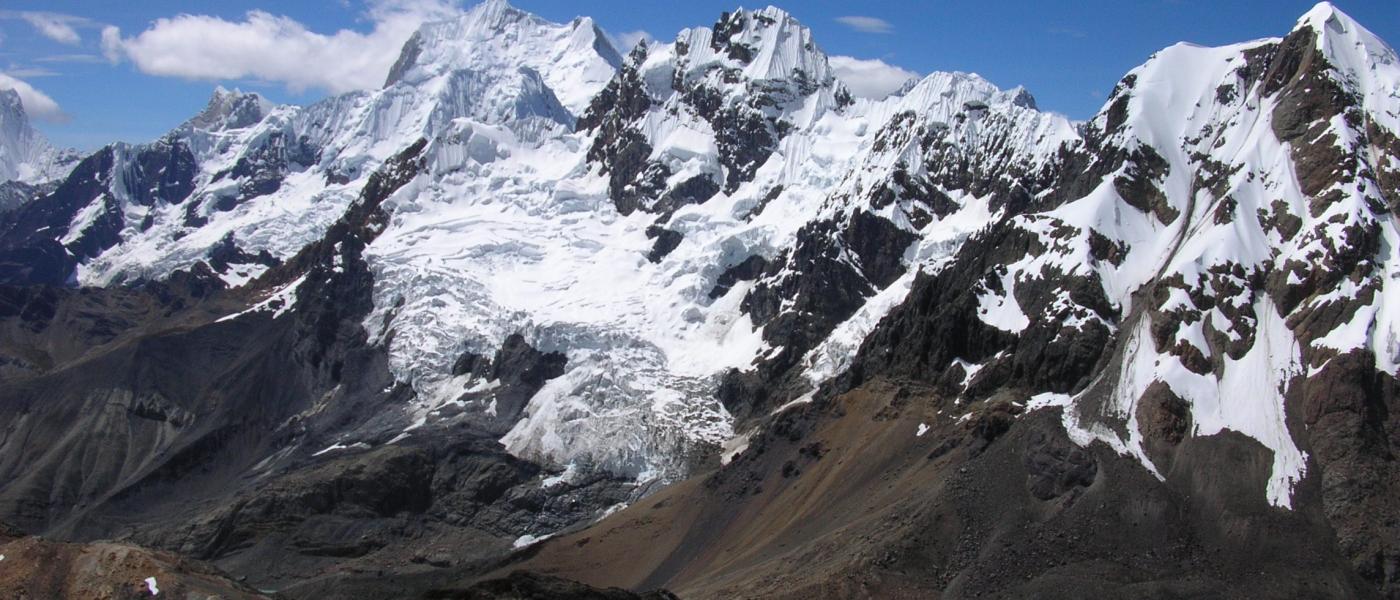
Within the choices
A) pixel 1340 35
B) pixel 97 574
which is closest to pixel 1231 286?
pixel 1340 35

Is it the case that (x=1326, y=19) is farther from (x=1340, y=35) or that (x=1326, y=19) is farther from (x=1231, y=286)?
(x=1231, y=286)

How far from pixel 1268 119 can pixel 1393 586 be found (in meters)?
81.4

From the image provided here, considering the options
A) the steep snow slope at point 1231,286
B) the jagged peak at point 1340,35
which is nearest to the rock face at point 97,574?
the steep snow slope at point 1231,286

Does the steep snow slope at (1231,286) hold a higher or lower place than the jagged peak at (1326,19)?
lower

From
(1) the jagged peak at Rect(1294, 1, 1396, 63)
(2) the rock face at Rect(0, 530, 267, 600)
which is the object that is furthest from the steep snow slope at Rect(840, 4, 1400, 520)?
(2) the rock face at Rect(0, 530, 267, 600)

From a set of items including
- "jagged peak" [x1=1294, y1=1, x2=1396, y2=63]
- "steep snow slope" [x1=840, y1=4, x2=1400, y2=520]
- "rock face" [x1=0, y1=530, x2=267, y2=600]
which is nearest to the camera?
"rock face" [x1=0, y1=530, x2=267, y2=600]

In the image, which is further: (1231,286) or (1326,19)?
(1326,19)

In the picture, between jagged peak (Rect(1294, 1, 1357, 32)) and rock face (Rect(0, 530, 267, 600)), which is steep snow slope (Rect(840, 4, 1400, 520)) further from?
rock face (Rect(0, 530, 267, 600))

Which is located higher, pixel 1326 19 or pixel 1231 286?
pixel 1326 19

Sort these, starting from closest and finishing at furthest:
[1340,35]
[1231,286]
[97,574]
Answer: [97,574]
[1231,286]
[1340,35]

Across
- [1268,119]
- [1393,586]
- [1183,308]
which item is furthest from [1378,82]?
A: [1393,586]

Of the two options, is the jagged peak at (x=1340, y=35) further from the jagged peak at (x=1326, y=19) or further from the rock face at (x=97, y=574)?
the rock face at (x=97, y=574)

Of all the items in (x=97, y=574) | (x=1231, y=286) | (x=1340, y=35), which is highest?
(x=1340, y=35)

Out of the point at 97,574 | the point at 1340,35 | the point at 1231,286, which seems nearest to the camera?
the point at 97,574
